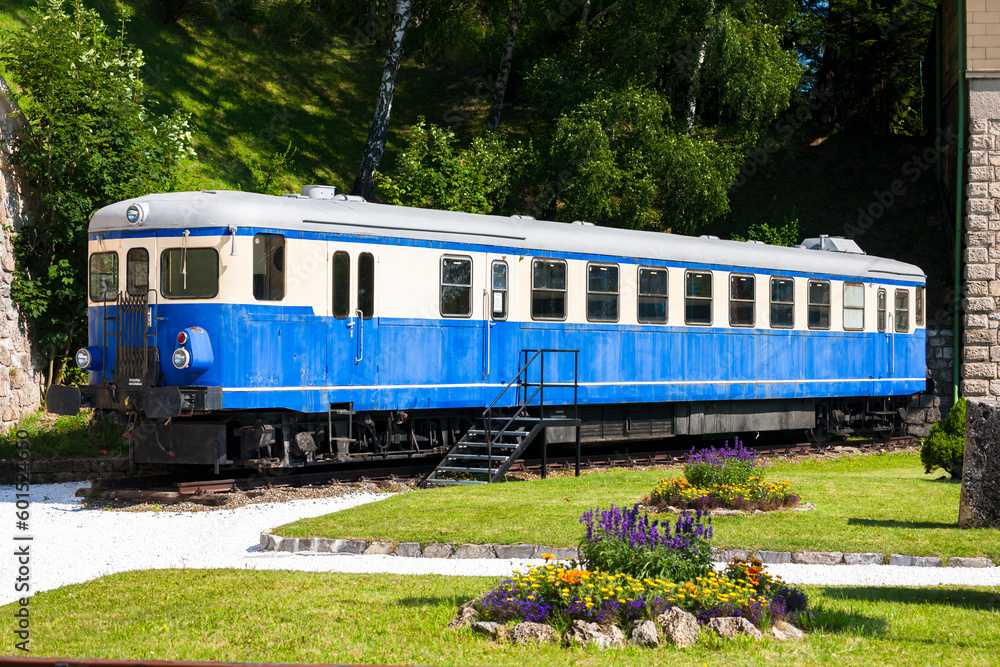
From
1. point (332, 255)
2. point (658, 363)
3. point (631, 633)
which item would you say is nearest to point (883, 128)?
point (658, 363)

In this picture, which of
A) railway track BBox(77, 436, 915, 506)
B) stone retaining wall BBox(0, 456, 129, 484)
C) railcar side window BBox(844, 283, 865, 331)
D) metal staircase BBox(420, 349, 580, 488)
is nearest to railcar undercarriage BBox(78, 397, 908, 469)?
railway track BBox(77, 436, 915, 506)

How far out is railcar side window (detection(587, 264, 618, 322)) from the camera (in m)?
18.4

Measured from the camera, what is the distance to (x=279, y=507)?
13.8 m

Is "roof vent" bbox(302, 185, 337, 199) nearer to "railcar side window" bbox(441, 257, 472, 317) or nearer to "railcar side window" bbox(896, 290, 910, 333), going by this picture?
"railcar side window" bbox(441, 257, 472, 317)

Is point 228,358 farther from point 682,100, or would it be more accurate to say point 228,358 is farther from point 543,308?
point 682,100

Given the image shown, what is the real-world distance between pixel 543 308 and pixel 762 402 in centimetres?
636

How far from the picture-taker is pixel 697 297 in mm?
20016

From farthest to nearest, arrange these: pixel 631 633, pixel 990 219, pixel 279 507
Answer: pixel 990 219 < pixel 279 507 < pixel 631 633

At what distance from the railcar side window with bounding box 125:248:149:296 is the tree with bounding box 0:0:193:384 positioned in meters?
4.19

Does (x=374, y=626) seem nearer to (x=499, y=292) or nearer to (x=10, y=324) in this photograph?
(x=499, y=292)

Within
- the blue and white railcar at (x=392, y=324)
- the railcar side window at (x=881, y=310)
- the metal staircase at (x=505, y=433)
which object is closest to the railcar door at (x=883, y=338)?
the railcar side window at (x=881, y=310)

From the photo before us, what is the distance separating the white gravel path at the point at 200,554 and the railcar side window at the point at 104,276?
2.78m

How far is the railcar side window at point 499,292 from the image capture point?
1705cm
